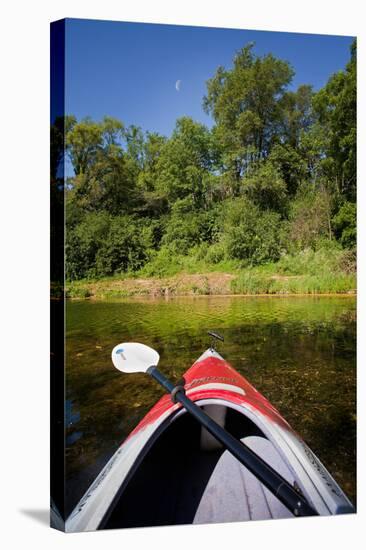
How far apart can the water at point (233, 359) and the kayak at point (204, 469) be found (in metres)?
0.09

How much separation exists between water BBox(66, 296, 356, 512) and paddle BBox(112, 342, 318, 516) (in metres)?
0.08

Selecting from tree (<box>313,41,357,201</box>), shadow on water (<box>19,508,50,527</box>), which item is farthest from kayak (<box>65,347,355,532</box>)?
tree (<box>313,41,357,201</box>)

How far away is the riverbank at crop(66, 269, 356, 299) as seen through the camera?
12.2ft

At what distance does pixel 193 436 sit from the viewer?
3.85m

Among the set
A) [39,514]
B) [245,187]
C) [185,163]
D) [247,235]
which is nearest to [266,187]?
[245,187]

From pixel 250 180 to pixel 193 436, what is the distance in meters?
1.58

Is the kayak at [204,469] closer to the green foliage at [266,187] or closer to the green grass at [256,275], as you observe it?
the green grass at [256,275]

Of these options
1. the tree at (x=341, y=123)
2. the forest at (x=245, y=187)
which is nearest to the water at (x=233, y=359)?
the forest at (x=245, y=187)

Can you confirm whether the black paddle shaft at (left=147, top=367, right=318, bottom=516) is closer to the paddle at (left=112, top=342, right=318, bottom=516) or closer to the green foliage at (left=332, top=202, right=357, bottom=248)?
the paddle at (left=112, top=342, right=318, bottom=516)

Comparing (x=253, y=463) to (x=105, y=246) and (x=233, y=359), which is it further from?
(x=105, y=246)

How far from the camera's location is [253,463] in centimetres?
321

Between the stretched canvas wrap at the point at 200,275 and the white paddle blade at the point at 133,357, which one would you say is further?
the white paddle blade at the point at 133,357

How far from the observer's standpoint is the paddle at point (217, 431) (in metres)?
3.20

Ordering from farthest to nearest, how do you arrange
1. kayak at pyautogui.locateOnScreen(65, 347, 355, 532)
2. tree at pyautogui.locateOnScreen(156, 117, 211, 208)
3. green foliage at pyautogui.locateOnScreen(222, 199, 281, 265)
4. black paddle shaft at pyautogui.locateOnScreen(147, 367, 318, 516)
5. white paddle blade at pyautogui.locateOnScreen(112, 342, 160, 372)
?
green foliage at pyautogui.locateOnScreen(222, 199, 281, 265) < tree at pyautogui.locateOnScreen(156, 117, 211, 208) < white paddle blade at pyautogui.locateOnScreen(112, 342, 160, 372) < kayak at pyautogui.locateOnScreen(65, 347, 355, 532) < black paddle shaft at pyautogui.locateOnScreen(147, 367, 318, 516)
